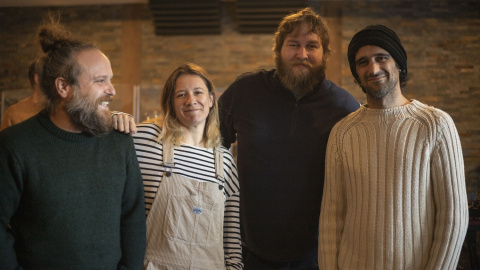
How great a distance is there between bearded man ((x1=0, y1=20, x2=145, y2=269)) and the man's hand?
0.09 ft

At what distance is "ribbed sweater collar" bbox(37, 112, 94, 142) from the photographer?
1497 mm

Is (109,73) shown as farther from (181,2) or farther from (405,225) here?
(181,2)

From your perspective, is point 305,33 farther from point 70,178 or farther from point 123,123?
point 70,178

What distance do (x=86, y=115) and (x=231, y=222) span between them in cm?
86

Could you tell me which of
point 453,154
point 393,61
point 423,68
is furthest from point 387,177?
point 423,68

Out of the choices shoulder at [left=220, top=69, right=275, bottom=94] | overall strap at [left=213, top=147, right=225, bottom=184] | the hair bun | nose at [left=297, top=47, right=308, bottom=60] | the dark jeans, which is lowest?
the dark jeans

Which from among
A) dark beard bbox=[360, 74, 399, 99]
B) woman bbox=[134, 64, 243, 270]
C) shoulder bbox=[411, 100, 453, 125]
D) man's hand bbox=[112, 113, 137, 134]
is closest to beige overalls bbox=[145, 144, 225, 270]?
woman bbox=[134, 64, 243, 270]

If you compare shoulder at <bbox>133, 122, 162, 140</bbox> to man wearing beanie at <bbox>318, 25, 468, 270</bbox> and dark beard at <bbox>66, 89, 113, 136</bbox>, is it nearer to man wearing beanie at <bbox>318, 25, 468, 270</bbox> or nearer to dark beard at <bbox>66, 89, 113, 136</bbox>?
dark beard at <bbox>66, 89, 113, 136</bbox>

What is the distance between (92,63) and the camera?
1581 millimetres

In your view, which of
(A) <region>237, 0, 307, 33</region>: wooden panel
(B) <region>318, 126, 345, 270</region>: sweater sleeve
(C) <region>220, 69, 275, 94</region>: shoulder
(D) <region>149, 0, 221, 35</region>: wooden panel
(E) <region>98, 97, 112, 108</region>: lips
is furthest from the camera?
(D) <region>149, 0, 221, 35</region>: wooden panel

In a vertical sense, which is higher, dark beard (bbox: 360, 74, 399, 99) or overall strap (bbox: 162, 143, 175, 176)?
dark beard (bbox: 360, 74, 399, 99)

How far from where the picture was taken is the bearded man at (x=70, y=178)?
1413 mm

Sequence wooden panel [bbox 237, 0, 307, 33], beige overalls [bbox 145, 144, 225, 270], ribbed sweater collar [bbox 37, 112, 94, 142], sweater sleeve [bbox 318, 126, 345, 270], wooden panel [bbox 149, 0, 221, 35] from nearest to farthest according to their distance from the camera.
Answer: ribbed sweater collar [bbox 37, 112, 94, 142]
beige overalls [bbox 145, 144, 225, 270]
sweater sleeve [bbox 318, 126, 345, 270]
wooden panel [bbox 237, 0, 307, 33]
wooden panel [bbox 149, 0, 221, 35]

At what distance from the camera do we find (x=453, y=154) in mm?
1637
